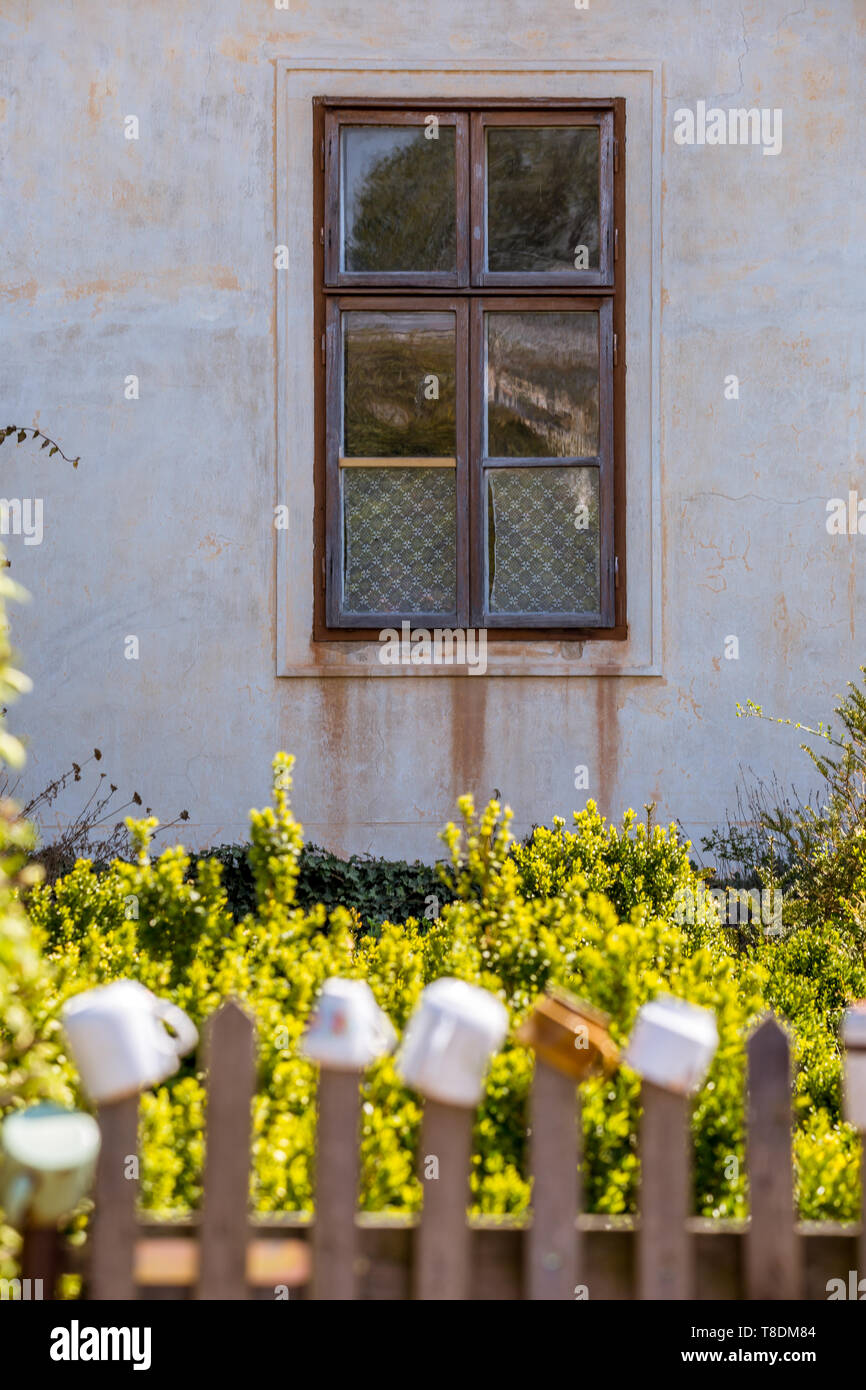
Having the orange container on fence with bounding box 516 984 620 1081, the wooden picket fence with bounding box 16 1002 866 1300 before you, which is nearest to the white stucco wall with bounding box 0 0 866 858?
the orange container on fence with bounding box 516 984 620 1081

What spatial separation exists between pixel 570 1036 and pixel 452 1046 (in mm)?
347

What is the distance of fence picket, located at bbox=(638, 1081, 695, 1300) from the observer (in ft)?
5.83

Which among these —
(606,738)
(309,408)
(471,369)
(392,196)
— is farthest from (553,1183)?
(392,196)

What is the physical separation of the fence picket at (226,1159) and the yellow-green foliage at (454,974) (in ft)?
0.56

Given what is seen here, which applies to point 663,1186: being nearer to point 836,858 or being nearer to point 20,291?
point 836,858

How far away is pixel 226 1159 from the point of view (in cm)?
175

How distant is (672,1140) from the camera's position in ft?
5.84

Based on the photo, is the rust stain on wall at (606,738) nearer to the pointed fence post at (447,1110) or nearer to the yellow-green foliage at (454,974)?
the yellow-green foliage at (454,974)

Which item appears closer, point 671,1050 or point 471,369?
point 671,1050

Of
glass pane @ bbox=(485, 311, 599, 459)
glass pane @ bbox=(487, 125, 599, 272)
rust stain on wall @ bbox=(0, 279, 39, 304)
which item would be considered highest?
glass pane @ bbox=(487, 125, 599, 272)

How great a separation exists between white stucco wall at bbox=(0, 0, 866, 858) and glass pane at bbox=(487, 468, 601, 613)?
0.24 m

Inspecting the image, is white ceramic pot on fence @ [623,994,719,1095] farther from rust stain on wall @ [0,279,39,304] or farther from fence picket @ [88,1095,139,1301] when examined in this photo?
rust stain on wall @ [0,279,39,304]

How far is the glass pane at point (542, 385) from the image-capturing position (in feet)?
21.2
